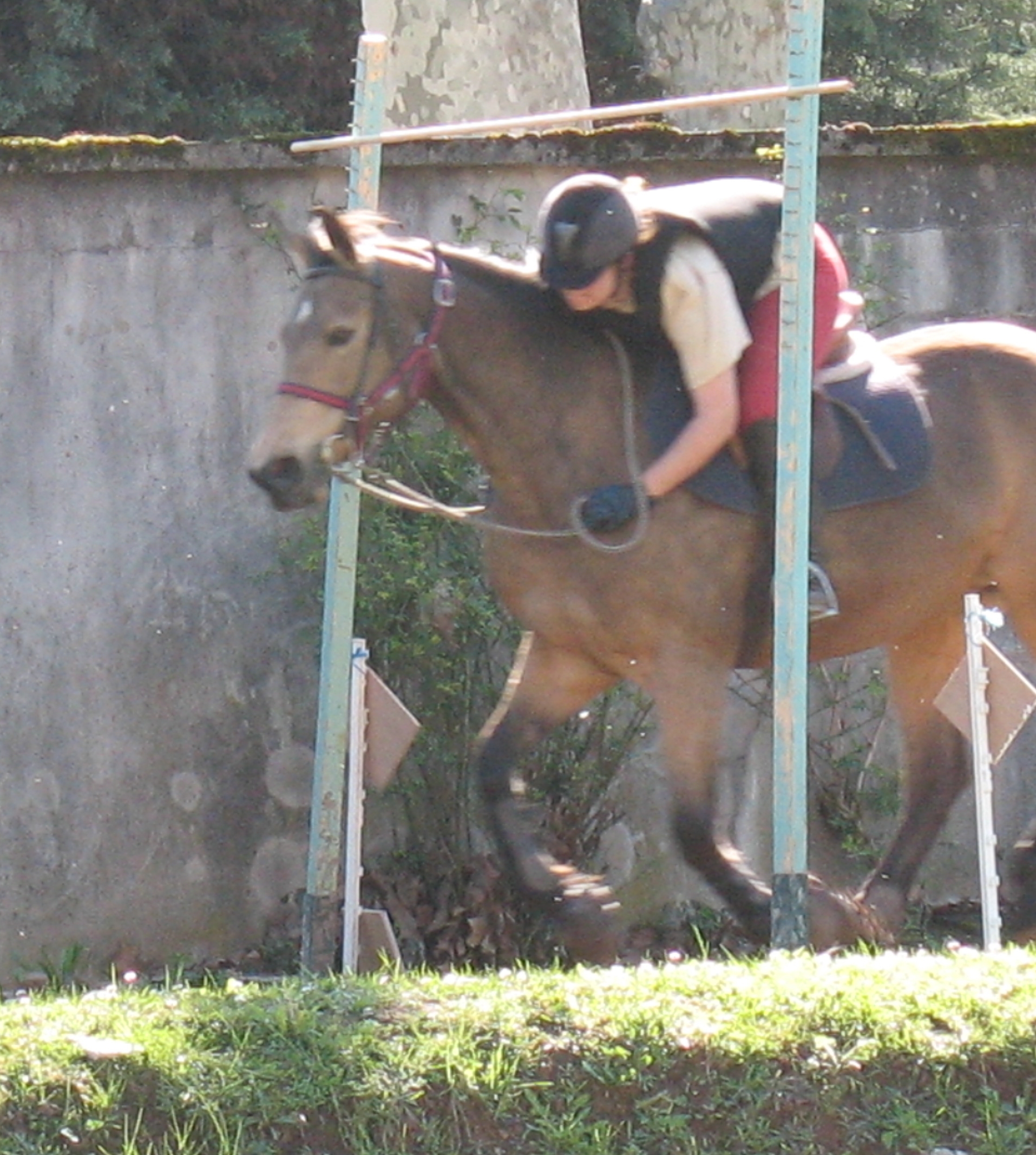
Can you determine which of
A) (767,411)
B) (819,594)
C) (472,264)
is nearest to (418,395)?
(472,264)

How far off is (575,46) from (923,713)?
5.76m

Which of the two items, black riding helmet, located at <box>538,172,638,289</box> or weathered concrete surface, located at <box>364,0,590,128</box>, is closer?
black riding helmet, located at <box>538,172,638,289</box>

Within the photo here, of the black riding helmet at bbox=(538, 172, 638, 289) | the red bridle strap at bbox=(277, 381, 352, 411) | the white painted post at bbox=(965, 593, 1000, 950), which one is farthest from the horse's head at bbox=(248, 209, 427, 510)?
the white painted post at bbox=(965, 593, 1000, 950)

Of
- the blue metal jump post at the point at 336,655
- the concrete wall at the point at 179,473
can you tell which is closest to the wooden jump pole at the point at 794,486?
the blue metal jump post at the point at 336,655

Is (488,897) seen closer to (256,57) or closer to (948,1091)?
(948,1091)

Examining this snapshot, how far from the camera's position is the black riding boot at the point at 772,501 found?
5.64 metres

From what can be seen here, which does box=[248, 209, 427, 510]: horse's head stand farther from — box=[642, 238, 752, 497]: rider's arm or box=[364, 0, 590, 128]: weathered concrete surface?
box=[364, 0, 590, 128]: weathered concrete surface

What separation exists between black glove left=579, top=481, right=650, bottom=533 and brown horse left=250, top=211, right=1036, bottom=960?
59 mm

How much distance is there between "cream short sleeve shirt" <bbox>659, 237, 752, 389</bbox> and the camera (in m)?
5.35

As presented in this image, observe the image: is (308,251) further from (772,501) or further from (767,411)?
(772,501)

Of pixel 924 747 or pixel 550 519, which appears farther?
pixel 924 747

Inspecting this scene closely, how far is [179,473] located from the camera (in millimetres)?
7875

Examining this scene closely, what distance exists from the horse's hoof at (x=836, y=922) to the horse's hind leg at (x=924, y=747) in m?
0.44

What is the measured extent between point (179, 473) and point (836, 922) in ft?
10.8
